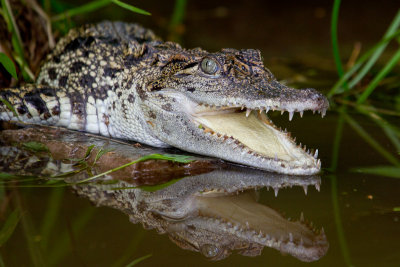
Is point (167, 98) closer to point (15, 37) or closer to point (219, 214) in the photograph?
point (219, 214)

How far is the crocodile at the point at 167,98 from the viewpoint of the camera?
15.0ft

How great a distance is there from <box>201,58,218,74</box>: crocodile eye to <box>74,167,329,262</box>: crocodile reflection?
880 mm

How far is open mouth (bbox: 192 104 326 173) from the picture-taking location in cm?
451

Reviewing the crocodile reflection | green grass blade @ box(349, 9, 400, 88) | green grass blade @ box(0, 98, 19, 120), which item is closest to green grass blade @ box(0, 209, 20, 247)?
the crocodile reflection

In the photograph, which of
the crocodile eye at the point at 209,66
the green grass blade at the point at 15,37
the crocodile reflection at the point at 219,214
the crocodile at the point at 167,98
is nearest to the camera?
the crocodile reflection at the point at 219,214

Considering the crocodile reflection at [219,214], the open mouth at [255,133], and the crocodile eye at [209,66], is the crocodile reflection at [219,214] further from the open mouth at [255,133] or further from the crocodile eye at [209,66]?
the crocodile eye at [209,66]

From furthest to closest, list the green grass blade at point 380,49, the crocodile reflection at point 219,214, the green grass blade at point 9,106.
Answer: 1. the green grass blade at point 380,49
2. the green grass blade at point 9,106
3. the crocodile reflection at point 219,214

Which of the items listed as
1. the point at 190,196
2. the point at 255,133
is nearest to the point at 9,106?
the point at 190,196

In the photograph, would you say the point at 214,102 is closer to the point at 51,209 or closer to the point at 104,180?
the point at 104,180

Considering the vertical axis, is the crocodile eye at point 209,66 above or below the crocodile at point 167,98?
above

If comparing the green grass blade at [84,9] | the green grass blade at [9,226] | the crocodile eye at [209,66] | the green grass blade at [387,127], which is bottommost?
the green grass blade at [9,226]

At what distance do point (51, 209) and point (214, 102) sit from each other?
5.52ft

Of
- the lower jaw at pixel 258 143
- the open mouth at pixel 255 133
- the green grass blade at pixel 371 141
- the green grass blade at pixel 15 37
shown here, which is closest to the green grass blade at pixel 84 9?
the green grass blade at pixel 15 37

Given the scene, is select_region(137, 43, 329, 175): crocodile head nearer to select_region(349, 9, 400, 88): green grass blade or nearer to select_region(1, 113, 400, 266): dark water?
select_region(1, 113, 400, 266): dark water
